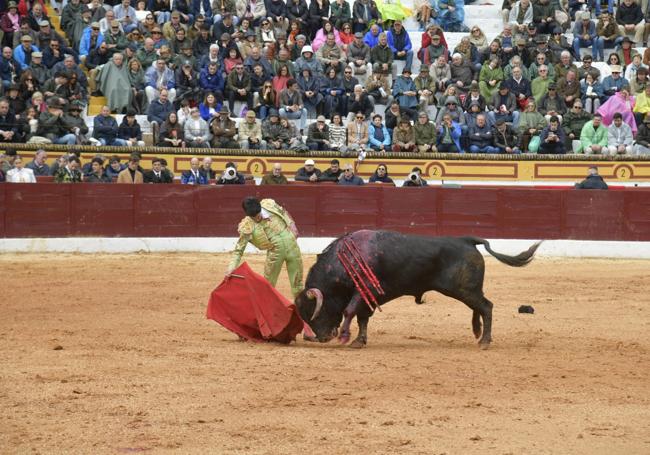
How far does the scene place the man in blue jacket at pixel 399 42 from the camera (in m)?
20.9

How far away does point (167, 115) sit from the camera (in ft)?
61.0

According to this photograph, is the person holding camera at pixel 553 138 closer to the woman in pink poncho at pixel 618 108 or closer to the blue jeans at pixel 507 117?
the blue jeans at pixel 507 117

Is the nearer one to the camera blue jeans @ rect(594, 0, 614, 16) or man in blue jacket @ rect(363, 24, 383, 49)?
man in blue jacket @ rect(363, 24, 383, 49)

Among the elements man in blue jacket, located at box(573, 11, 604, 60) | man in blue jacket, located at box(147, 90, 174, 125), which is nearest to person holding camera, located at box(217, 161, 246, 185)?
man in blue jacket, located at box(147, 90, 174, 125)

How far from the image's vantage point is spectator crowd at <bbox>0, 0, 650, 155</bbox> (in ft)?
60.8

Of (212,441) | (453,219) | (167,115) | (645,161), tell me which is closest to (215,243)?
(167,115)

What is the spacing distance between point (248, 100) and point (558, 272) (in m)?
6.02

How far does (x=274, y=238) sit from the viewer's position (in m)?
10.7

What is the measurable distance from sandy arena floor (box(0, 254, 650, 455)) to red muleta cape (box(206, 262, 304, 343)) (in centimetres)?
20

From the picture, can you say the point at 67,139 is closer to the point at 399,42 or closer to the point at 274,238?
the point at 399,42

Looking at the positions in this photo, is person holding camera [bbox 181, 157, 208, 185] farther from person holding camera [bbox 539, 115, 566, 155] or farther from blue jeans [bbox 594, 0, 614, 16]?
blue jeans [bbox 594, 0, 614, 16]

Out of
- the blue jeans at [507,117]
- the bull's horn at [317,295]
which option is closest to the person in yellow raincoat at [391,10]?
the blue jeans at [507,117]

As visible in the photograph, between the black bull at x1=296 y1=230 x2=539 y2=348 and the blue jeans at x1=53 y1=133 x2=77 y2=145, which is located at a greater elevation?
the blue jeans at x1=53 y1=133 x2=77 y2=145

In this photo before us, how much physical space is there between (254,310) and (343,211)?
8.34m
